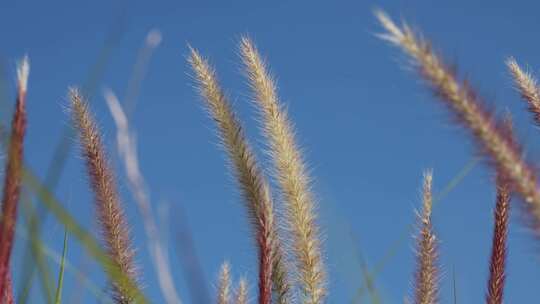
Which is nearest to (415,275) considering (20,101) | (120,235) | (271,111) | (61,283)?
(271,111)

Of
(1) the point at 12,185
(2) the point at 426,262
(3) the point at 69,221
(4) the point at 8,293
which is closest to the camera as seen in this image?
(1) the point at 12,185

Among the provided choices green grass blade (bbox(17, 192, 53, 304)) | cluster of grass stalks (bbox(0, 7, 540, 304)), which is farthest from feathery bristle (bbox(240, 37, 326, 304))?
green grass blade (bbox(17, 192, 53, 304))

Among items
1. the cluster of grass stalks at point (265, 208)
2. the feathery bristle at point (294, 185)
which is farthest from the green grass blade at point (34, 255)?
the feathery bristle at point (294, 185)

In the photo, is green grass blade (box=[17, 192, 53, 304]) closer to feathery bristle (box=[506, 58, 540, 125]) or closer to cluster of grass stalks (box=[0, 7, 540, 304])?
cluster of grass stalks (box=[0, 7, 540, 304])

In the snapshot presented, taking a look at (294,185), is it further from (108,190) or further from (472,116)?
(472,116)

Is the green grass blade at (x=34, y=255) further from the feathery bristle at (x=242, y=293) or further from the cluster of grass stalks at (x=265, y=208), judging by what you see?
the feathery bristle at (x=242, y=293)

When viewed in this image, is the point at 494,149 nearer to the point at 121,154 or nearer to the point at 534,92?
the point at 121,154

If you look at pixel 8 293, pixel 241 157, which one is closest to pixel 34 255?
pixel 8 293
